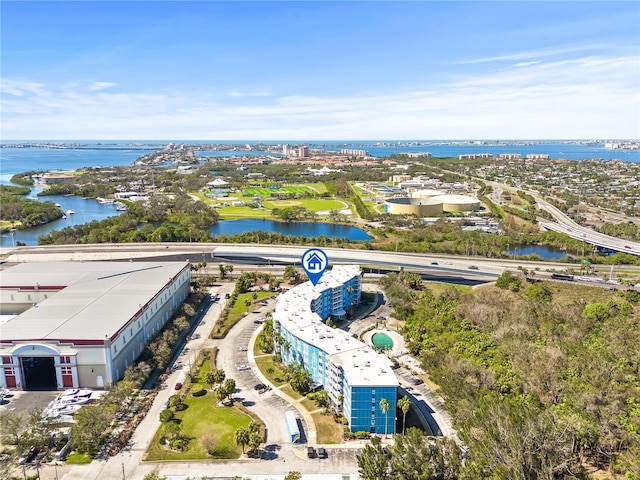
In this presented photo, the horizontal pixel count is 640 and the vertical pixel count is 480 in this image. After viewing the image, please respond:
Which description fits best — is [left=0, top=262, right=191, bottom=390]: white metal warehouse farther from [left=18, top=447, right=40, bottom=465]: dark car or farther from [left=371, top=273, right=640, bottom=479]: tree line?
[left=371, top=273, right=640, bottom=479]: tree line

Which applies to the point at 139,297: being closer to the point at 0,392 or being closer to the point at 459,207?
the point at 0,392

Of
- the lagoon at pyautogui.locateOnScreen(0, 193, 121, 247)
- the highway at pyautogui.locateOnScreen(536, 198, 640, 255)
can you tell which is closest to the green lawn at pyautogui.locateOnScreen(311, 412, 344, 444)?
the highway at pyautogui.locateOnScreen(536, 198, 640, 255)

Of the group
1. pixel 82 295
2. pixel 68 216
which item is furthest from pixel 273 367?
pixel 68 216

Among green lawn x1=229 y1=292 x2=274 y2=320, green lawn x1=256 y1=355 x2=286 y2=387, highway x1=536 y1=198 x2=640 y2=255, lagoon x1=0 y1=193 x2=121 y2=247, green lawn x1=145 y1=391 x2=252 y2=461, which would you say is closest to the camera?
green lawn x1=145 y1=391 x2=252 y2=461

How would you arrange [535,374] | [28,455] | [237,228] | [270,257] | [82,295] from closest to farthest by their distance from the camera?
[28,455], [535,374], [82,295], [270,257], [237,228]

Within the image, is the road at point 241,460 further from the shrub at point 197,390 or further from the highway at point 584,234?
the highway at point 584,234

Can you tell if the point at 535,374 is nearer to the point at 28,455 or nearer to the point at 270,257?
the point at 28,455
